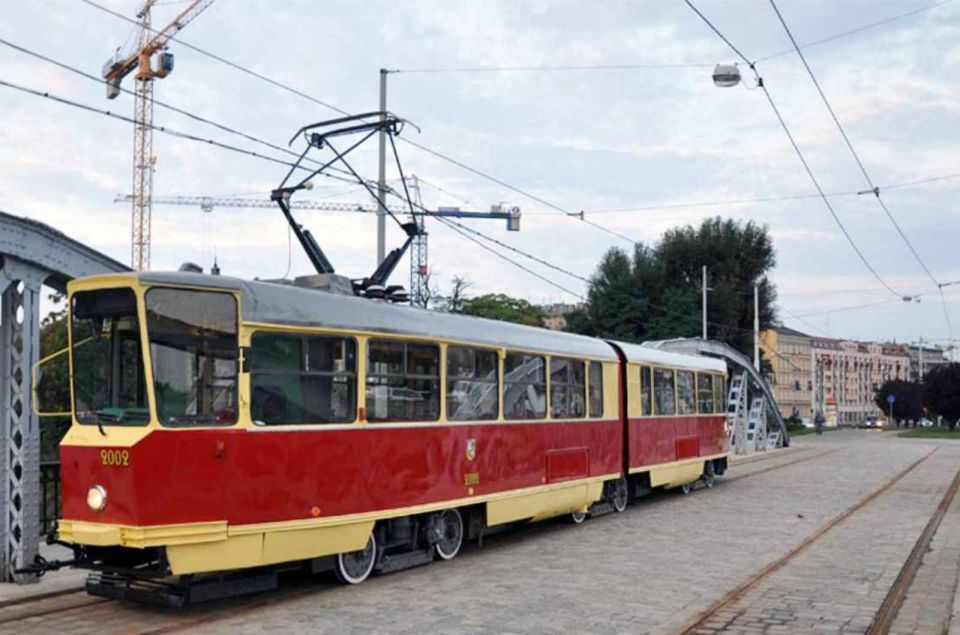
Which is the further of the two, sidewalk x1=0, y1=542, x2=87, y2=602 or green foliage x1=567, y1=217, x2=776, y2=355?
green foliage x1=567, y1=217, x2=776, y2=355

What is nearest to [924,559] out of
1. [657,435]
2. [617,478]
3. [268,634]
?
[617,478]

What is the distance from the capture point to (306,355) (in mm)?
10383

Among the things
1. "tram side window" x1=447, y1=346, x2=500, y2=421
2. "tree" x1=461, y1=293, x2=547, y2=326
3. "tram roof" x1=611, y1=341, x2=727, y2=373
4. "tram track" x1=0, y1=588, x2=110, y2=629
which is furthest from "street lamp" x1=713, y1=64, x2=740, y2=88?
"tree" x1=461, y1=293, x2=547, y2=326

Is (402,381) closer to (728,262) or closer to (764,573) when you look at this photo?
(764,573)

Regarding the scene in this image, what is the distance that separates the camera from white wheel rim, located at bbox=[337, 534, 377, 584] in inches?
423

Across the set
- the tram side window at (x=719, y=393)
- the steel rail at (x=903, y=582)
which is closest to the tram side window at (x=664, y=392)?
the tram side window at (x=719, y=393)

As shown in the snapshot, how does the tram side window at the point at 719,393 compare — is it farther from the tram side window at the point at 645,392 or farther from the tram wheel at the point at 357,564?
the tram wheel at the point at 357,564

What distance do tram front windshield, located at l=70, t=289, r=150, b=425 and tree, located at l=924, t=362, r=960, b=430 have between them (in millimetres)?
81820

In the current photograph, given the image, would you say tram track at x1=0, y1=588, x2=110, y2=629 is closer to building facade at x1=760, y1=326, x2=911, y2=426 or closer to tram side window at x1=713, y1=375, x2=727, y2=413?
tram side window at x1=713, y1=375, x2=727, y2=413

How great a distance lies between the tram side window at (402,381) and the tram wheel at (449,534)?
1.32 metres

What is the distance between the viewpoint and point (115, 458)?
9.05 meters

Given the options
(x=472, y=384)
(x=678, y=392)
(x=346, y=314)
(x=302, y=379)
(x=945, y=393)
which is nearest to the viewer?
(x=302, y=379)

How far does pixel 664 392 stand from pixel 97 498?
1316 centimetres

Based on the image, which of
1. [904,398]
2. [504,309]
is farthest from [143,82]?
[904,398]
